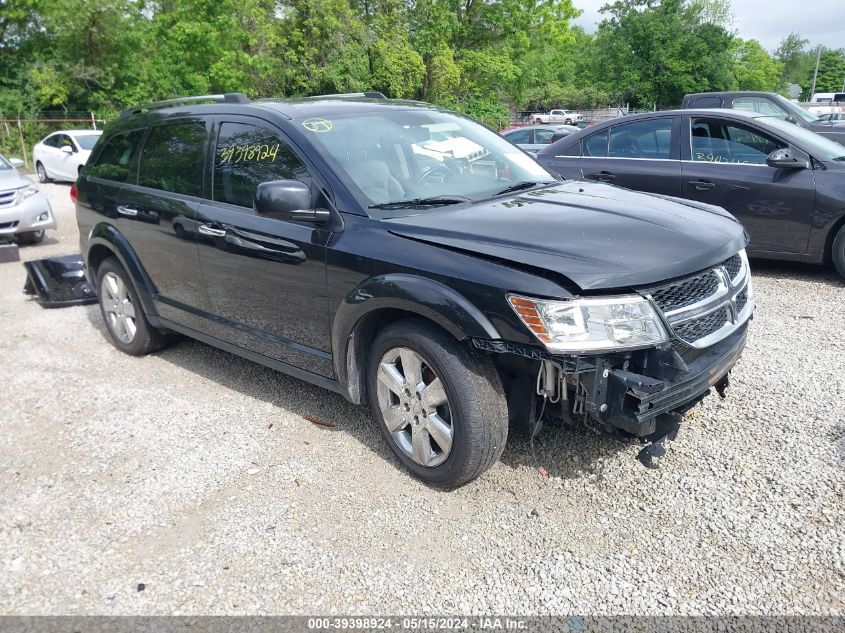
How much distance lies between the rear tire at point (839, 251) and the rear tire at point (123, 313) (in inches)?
232

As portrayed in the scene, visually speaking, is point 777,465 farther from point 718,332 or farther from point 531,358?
point 531,358

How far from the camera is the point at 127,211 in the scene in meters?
4.92

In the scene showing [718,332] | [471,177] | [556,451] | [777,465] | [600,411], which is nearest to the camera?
[600,411]

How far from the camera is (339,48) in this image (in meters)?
29.5

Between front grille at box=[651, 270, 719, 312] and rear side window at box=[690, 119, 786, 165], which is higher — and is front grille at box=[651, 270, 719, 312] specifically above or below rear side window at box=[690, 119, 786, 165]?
below

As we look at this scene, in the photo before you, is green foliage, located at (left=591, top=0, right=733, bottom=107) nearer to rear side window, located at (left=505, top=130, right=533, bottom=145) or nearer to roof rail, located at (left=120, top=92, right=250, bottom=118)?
rear side window, located at (left=505, top=130, right=533, bottom=145)

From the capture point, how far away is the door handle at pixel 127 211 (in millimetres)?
4848

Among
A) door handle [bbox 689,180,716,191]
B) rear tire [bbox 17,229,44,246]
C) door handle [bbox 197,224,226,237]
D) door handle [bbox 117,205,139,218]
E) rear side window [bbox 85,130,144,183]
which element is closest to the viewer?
door handle [bbox 197,224,226,237]

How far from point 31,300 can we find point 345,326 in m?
5.35

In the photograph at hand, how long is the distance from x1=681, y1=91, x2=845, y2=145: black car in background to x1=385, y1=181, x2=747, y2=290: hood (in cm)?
845

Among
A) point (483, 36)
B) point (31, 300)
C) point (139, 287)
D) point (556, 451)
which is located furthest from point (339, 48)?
point (556, 451)

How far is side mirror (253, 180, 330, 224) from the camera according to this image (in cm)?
332

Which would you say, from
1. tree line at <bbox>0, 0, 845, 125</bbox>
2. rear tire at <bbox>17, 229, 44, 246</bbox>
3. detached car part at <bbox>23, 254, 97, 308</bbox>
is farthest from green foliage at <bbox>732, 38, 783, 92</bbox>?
detached car part at <bbox>23, 254, 97, 308</bbox>

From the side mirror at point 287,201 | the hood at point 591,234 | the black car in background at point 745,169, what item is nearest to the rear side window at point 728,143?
the black car in background at point 745,169
